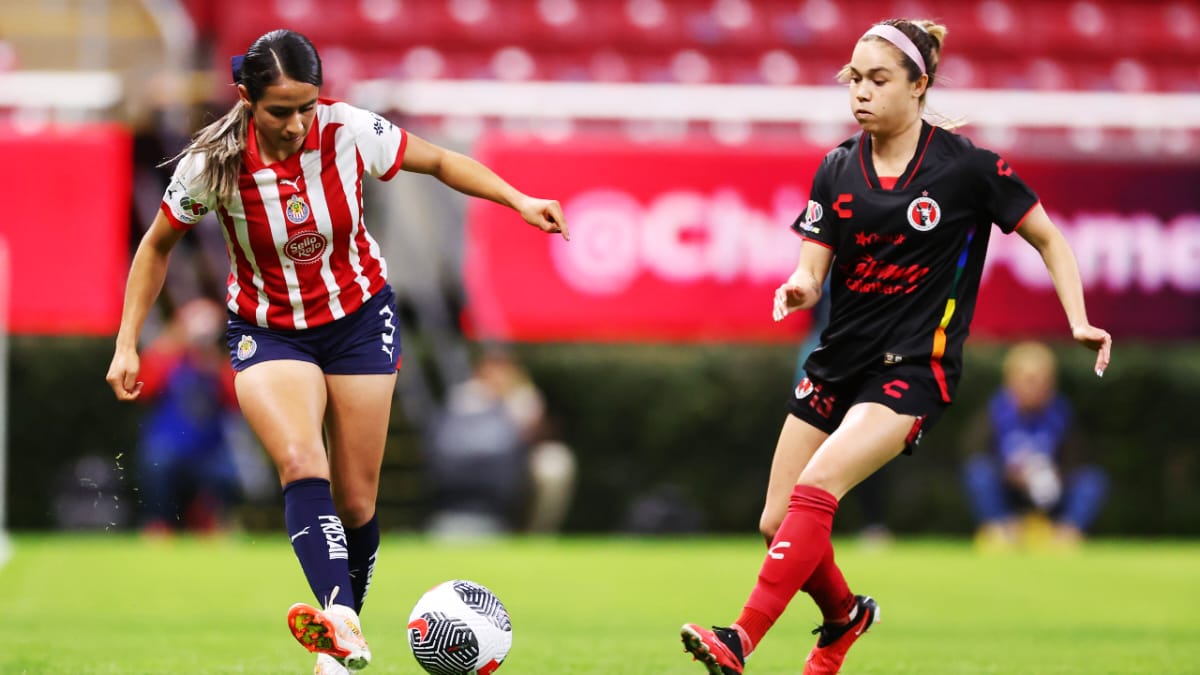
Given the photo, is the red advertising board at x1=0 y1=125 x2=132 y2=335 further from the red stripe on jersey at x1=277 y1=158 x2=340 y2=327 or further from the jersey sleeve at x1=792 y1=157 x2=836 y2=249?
the jersey sleeve at x1=792 y1=157 x2=836 y2=249

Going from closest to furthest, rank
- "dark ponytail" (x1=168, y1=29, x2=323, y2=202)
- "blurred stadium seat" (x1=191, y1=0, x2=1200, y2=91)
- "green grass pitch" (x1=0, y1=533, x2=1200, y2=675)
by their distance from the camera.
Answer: "dark ponytail" (x1=168, y1=29, x2=323, y2=202)
"green grass pitch" (x1=0, y1=533, x2=1200, y2=675)
"blurred stadium seat" (x1=191, y1=0, x2=1200, y2=91)

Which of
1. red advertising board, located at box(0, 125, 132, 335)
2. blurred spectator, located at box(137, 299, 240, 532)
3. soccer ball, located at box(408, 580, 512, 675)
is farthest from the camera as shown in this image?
red advertising board, located at box(0, 125, 132, 335)

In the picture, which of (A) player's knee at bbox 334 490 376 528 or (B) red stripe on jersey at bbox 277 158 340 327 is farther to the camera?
(A) player's knee at bbox 334 490 376 528

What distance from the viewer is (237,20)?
19594 mm

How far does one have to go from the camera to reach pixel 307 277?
5.90m

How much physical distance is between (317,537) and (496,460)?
34.1 feet

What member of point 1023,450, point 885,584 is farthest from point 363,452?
point 1023,450

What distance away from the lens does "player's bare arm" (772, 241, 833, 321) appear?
5.70 m

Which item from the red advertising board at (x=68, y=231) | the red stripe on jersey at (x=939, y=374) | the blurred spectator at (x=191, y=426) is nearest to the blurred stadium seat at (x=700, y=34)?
the red advertising board at (x=68, y=231)

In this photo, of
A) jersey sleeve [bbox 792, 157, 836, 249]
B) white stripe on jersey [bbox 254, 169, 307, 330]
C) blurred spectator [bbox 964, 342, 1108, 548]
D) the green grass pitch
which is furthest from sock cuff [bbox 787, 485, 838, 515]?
blurred spectator [bbox 964, 342, 1108, 548]

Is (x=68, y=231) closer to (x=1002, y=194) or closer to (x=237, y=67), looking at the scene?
(x=237, y=67)

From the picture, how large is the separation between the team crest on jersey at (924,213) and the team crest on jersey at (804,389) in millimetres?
685

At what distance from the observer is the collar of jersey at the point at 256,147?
575 centimetres

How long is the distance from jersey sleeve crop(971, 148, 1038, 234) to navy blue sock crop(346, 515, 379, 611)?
246 centimetres
